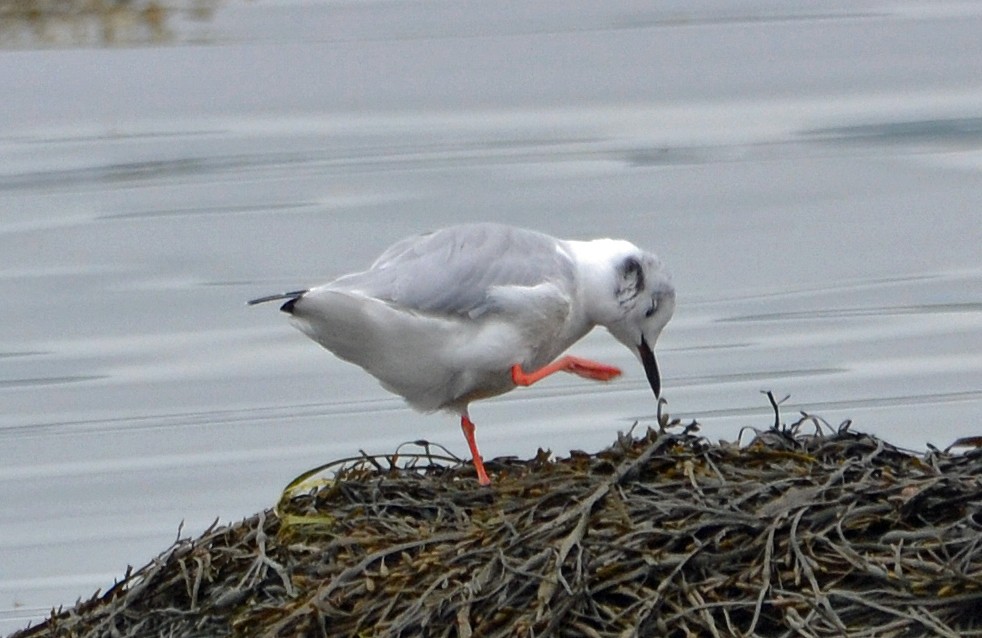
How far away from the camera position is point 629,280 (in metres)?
6.82

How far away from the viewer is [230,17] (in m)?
19.4

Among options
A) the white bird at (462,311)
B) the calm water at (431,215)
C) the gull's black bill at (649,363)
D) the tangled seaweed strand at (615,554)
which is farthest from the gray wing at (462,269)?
the calm water at (431,215)

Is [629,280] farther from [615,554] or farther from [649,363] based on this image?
[615,554]

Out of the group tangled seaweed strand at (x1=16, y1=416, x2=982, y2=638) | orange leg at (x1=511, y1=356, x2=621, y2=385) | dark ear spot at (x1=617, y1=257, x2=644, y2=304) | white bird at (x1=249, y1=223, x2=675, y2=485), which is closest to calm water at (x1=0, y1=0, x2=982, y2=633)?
white bird at (x1=249, y1=223, x2=675, y2=485)

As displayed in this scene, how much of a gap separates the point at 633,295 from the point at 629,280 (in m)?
0.05

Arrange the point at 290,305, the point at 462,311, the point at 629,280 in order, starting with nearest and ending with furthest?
the point at 290,305, the point at 462,311, the point at 629,280

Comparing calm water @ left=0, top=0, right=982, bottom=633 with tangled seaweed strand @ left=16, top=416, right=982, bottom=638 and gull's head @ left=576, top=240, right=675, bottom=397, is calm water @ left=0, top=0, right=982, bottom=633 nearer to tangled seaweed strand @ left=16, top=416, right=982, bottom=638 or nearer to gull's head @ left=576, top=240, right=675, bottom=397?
gull's head @ left=576, top=240, right=675, bottom=397

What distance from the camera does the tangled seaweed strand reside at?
467cm

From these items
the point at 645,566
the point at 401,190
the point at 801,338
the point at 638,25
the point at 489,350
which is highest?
the point at 638,25

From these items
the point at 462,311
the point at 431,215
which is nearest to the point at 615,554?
the point at 462,311

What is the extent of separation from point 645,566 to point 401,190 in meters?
11.8

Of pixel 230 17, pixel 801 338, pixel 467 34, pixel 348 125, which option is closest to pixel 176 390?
pixel 801 338

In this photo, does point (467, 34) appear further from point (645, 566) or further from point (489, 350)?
point (645, 566)

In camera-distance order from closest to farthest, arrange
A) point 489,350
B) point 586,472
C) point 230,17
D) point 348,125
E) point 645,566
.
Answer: point 645,566
point 586,472
point 489,350
point 348,125
point 230,17
